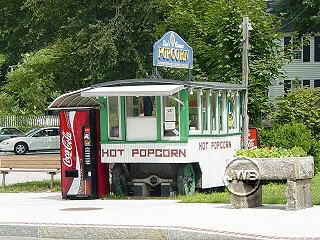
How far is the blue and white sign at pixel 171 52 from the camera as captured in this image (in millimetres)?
20352

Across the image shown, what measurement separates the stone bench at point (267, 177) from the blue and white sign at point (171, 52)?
18.4 ft

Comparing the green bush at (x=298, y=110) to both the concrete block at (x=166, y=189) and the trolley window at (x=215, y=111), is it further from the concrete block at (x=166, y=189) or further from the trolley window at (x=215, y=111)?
the concrete block at (x=166, y=189)

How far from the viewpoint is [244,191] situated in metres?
15.3

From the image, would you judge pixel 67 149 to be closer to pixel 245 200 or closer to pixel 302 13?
pixel 245 200

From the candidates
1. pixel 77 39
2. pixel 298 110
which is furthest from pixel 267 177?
pixel 77 39

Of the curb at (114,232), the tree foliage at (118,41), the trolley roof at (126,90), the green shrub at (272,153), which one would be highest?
the tree foliage at (118,41)

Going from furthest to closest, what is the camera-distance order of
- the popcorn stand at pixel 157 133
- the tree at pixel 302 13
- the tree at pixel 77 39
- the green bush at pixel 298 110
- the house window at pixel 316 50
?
the house window at pixel 316 50, the tree at pixel 302 13, the tree at pixel 77 39, the green bush at pixel 298 110, the popcorn stand at pixel 157 133

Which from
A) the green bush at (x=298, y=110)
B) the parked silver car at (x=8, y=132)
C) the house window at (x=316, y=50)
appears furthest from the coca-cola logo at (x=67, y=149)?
the house window at (x=316, y=50)

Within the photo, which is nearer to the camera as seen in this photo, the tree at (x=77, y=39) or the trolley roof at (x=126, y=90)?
the trolley roof at (x=126, y=90)

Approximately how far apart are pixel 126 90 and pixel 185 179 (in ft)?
8.03

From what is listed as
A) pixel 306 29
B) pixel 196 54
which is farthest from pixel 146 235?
pixel 306 29

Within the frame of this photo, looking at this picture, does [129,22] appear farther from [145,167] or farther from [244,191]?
[244,191]

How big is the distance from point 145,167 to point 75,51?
26.8 m

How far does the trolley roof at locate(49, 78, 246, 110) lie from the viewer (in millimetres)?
18203
